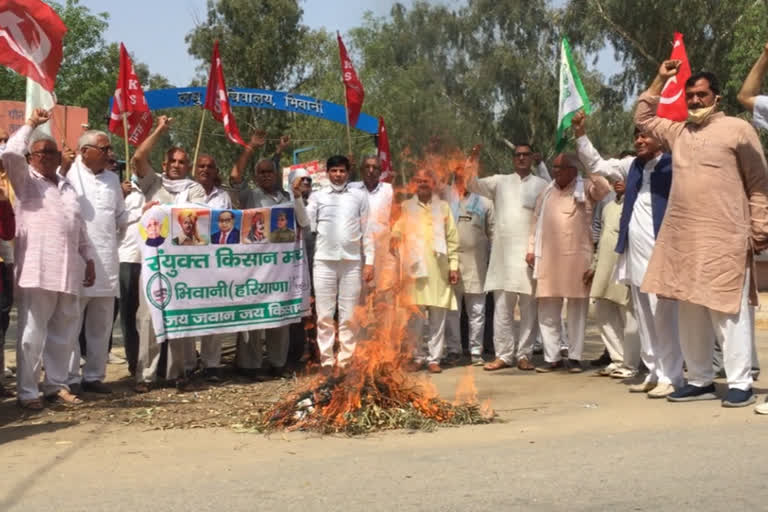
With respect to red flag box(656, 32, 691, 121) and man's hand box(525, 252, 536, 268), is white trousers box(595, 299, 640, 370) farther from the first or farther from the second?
red flag box(656, 32, 691, 121)

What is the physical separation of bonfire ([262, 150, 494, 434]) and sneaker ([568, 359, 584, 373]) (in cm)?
245

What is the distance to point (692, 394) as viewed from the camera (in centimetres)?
738

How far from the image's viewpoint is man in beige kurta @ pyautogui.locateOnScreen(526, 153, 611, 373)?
9352 mm

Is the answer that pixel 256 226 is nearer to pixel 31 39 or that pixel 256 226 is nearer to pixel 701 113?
pixel 31 39

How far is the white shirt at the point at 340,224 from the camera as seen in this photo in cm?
937

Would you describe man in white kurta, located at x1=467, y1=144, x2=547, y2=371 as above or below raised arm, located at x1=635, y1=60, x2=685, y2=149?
below

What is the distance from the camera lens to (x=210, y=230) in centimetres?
892

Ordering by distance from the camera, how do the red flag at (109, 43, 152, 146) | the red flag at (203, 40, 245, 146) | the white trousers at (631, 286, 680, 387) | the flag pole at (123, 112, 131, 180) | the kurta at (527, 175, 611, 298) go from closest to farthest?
the white trousers at (631, 286, 680, 387), the kurta at (527, 175, 611, 298), the flag pole at (123, 112, 131, 180), the red flag at (109, 43, 152, 146), the red flag at (203, 40, 245, 146)

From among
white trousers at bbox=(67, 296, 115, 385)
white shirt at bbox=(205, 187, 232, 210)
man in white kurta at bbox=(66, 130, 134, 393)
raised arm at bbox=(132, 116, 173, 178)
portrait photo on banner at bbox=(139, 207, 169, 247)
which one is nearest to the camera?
man in white kurta at bbox=(66, 130, 134, 393)

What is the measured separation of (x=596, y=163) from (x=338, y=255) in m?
2.50

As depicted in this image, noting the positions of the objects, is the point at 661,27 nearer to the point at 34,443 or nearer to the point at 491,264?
the point at 491,264

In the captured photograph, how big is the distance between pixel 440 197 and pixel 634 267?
8.22 ft

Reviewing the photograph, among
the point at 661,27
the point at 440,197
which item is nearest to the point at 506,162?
the point at 661,27

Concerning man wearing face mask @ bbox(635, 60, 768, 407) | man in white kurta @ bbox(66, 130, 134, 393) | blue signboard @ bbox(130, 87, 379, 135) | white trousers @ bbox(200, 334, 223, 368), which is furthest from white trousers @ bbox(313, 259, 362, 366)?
blue signboard @ bbox(130, 87, 379, 135)
